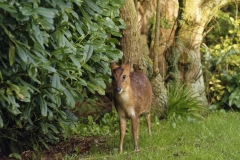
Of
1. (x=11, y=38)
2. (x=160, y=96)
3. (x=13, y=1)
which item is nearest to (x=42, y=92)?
(x=11, y=38)

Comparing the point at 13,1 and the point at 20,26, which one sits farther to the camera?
the point at 20,26

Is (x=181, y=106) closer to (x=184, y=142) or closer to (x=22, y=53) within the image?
(x=184, y=142)

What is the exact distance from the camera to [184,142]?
8.27m

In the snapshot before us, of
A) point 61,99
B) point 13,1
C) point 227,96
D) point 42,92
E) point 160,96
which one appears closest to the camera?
point 13,1

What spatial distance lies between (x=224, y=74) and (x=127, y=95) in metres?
4.12

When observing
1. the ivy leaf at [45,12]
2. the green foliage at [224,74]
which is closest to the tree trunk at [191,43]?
the green foliage at [224,74]

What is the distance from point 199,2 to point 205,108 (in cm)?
203

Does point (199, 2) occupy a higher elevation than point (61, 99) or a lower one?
higher

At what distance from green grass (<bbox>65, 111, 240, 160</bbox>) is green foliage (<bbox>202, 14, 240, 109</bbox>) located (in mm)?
1103

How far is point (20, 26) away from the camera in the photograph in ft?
19.9

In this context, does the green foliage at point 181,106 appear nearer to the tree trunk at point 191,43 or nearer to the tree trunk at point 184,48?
the tree trunk at point 184,48

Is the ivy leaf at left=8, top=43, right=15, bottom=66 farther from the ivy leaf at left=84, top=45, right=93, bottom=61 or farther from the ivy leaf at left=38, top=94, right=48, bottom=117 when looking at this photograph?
the ivy leaf at left=84, top=45, right=93, bottom=61

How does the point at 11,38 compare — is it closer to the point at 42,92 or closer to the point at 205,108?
the point at 42,92

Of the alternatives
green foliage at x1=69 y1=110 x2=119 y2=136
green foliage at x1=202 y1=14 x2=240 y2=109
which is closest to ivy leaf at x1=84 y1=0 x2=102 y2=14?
green foliage at x1=69 y1=110 x2=119 y2=136
